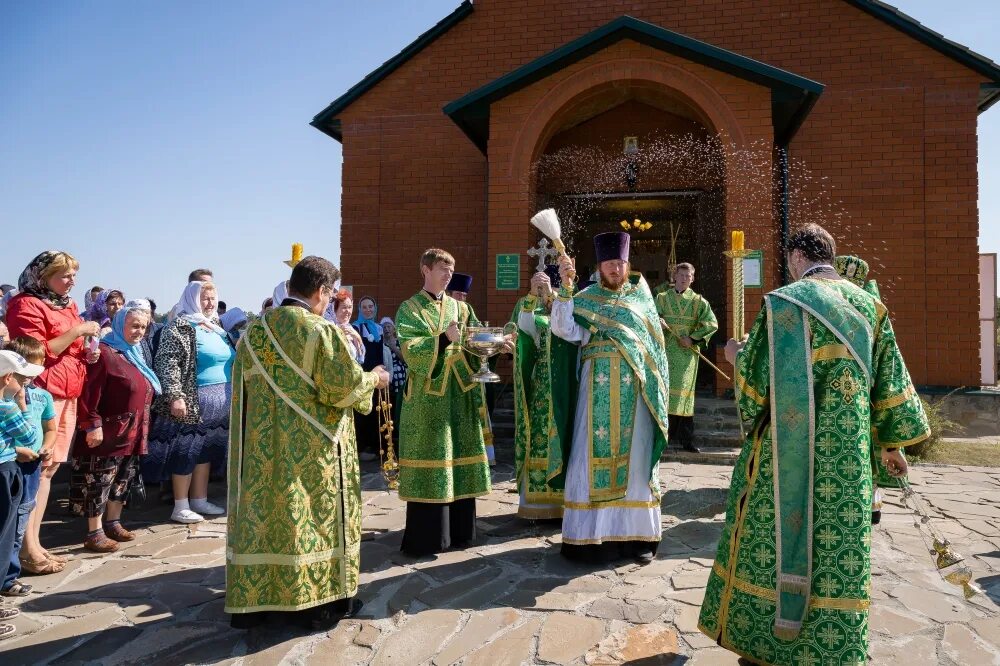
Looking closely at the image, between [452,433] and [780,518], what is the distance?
2538 millimetres

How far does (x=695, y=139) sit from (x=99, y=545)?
9.91 metres

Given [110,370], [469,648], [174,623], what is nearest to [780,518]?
[469,648]

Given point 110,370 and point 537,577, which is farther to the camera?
point 110,370

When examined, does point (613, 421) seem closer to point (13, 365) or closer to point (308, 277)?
point (308, 277)

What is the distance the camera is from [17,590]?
4.07m

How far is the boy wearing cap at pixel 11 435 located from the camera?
3561 millimetres

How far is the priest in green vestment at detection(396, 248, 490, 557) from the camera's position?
4734mm

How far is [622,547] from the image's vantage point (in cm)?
471

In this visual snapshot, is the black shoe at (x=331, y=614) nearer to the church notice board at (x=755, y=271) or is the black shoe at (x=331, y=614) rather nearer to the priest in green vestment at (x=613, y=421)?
the priest in green vestment at (x=613, y=421)

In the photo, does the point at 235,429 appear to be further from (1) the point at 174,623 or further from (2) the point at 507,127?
(2) the point at 507,127

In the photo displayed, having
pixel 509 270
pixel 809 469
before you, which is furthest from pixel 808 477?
pixel 509 270

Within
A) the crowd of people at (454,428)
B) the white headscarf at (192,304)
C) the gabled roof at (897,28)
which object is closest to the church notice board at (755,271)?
the crowd of people at (454,428)

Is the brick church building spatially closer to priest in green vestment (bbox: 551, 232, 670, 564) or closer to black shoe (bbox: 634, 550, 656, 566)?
priest in green vestment (bbox: 551, 232, 670, 564)

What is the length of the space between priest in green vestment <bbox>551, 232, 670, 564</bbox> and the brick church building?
5.11 m
